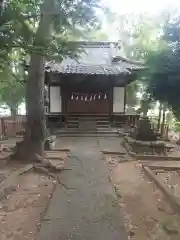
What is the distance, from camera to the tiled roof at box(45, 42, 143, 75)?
1770cm

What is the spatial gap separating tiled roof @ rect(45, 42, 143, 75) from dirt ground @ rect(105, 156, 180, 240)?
916cm

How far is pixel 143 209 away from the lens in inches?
238

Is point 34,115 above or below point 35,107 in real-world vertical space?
below

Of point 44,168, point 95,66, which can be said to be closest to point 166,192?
point 44,168

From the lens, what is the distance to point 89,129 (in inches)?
Result: 708

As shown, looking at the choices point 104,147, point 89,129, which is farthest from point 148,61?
point 89,129

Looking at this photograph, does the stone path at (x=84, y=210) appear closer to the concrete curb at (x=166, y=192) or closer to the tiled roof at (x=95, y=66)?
the concrete curb at (x=166, y=192)

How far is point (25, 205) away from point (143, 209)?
2333 mm

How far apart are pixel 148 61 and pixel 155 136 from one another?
8218 millimetres

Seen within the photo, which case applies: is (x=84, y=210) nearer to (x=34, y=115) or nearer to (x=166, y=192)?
(x=166, y=192)

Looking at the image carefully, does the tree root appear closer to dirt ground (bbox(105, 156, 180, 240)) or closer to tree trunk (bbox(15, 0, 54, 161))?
tree trunk (bbox(15, 0, 54, 161))

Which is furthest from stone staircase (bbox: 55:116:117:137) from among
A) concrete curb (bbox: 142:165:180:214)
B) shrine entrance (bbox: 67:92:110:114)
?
concrete curb (bbox: 142:165:180:214)

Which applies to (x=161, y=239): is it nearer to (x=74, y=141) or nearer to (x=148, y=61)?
(x=148, y=61)

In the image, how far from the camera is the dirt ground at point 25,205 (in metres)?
4.95
